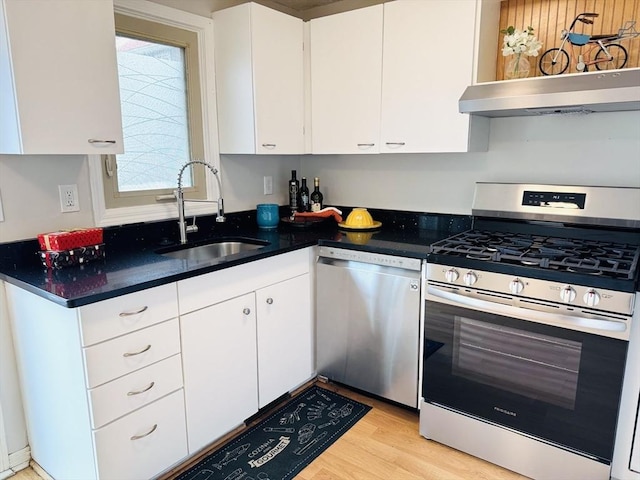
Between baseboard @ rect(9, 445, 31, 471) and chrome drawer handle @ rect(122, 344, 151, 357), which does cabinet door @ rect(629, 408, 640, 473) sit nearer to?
chrome drawer handle @ rect(122, 344, 151, 357)

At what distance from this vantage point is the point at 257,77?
2.45 meters

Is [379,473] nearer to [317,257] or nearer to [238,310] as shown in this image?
[238,310]

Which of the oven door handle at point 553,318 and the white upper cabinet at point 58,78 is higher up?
the white upper cabinet at point 58,78

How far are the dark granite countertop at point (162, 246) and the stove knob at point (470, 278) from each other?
0.81 ft

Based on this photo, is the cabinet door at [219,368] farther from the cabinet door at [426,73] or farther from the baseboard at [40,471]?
the cabinet door at [426,73]

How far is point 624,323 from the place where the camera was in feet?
5.29

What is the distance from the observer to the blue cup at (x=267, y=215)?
2.82 meters

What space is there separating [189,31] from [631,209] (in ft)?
7.83

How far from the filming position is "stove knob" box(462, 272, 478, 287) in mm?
1901

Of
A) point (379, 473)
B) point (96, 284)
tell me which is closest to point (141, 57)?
point (96, 284)

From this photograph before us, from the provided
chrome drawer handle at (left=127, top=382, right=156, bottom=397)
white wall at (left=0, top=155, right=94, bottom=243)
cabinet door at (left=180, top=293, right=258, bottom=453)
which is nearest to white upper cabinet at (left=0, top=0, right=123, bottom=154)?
white wall at (left=0, top=155, right=94, bottom=243)

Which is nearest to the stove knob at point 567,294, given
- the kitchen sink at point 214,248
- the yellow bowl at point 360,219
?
the yellow bowl at point 360,219

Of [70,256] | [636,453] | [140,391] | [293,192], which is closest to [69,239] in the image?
[70,256]

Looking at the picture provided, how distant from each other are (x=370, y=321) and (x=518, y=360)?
74 centimetres
